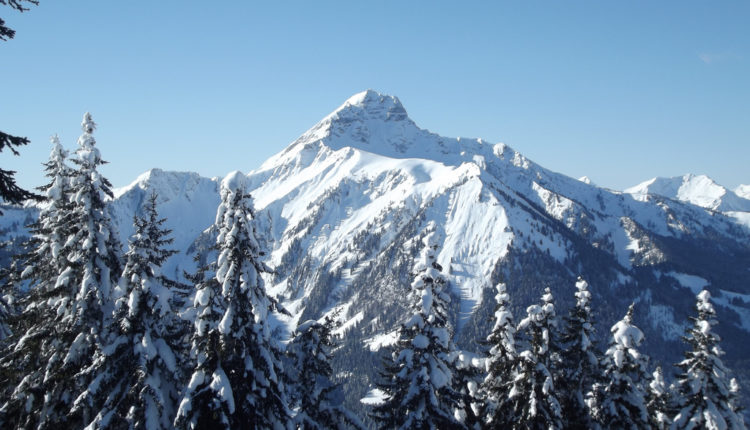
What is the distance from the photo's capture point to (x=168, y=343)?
19.2 metres

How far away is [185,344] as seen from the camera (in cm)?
2131

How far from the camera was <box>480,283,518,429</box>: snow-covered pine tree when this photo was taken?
24094 mm

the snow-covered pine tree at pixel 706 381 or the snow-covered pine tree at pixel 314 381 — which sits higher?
the snow-covered pine tree at pixel 706 381

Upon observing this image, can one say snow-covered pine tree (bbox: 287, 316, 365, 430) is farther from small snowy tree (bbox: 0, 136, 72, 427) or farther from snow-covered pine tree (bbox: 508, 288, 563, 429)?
small snowy tree (bbox: 0, 136, 72, 427)

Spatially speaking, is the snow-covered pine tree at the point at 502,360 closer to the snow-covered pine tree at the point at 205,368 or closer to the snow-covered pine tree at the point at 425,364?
the snow-covered pine tree at the point at 425,364

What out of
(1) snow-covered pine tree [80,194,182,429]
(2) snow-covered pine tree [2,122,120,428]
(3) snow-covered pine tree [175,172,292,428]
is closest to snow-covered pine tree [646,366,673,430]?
(3) snow-covered pine tree [175,172,292,428]

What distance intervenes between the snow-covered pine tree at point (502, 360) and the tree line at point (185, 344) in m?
0.12

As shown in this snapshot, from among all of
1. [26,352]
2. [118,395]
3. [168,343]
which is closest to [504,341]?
[168,343]

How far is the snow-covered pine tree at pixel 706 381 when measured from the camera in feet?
84.4

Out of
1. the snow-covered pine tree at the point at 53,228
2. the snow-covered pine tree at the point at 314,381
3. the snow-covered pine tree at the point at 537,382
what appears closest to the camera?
the snow-covered pine tree at the point at 53,228

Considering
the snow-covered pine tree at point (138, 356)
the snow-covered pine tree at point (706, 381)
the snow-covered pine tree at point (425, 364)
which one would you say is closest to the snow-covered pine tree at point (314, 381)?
the snow-covered pine tree at point (425, 364)

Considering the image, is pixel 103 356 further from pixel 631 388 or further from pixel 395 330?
pixel 631 388

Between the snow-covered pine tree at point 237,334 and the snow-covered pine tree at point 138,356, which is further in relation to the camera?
the snow-covered pine tree at point 138,356

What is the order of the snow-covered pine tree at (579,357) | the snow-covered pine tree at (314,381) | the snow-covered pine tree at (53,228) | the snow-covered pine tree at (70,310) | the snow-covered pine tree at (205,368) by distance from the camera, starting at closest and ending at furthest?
the snow-covered pine tree at (205,368) < the snow-covered pine tree at (70,310) < the snow-covered pine tree at (53,228) < the snow-covered pine tree at (314,381) < the snow-covered pine tree at (579,357)
